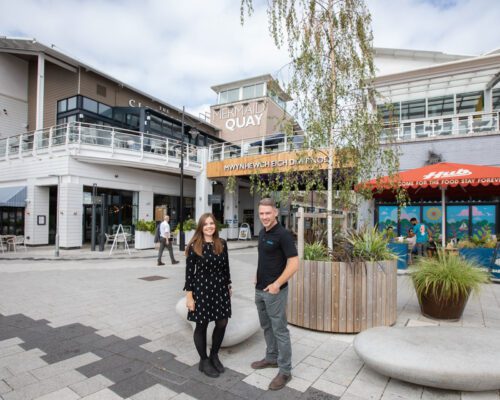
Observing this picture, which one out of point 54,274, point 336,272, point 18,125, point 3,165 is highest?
point 18,125

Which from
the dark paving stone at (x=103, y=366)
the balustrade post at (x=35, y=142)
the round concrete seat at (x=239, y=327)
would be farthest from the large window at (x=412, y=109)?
the balustrade post at (x=35, y=142)

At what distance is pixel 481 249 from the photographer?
24.8 feet

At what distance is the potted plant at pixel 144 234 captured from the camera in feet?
49.0

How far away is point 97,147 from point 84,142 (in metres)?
0.60

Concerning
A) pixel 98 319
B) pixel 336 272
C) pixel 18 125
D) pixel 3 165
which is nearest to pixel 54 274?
pixel 98 319

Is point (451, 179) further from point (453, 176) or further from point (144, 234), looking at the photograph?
point (144, 234)

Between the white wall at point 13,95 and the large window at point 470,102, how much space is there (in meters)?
25.0

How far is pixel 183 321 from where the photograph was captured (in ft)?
15.8

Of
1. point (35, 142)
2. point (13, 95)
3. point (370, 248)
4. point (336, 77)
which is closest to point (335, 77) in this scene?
point (336, 77)

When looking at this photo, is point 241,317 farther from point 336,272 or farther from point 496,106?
point 496,106

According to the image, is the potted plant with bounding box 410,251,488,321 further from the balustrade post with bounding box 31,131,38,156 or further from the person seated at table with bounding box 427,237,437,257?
the balustrade post with bounding box 31,131,38,156

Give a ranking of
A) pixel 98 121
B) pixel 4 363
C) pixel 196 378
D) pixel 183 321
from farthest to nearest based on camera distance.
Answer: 1. pixel 98 121
2. pixel 183 321
3. pixel 4 363
4. pixel 196 378

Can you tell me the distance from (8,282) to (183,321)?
18.1 ft

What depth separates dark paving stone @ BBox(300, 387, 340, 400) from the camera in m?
2.77
